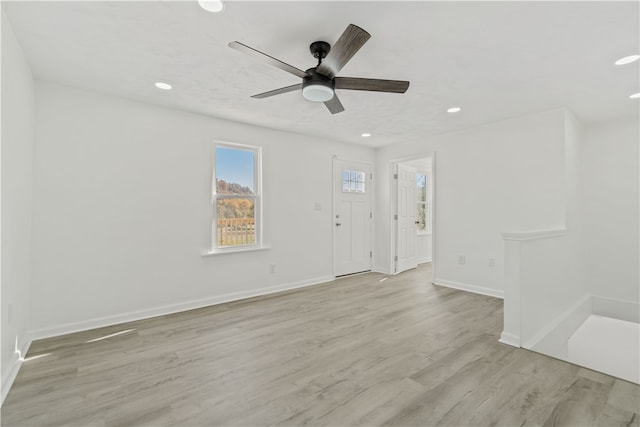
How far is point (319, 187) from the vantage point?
5.00 metres

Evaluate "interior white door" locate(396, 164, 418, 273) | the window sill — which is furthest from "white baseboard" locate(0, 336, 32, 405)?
"interior white door" locate(396, 164, 418, 273)

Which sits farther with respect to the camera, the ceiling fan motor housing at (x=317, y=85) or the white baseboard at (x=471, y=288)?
the white baseboard at (x=471, y=288)

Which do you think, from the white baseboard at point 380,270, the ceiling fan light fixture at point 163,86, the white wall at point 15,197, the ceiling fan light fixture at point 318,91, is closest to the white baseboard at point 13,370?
the white wall at point 15,197

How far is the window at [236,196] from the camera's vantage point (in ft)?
13.1

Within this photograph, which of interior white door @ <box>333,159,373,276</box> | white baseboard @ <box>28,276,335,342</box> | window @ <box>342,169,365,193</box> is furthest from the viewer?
window @ <box>342,169,365,193</box>

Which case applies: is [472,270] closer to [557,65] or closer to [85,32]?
[557,65]

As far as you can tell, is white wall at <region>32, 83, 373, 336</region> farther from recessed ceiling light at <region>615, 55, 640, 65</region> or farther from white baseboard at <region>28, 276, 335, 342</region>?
recessed ceiling light at <region>615, 55, 640, 65</region>

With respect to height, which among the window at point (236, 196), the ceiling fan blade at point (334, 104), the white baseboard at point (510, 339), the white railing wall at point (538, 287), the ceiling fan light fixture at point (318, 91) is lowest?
the white baseboard at point (510, 339)

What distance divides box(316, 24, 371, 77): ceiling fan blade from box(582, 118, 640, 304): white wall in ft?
14.4

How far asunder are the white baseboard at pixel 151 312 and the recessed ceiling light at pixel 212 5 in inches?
123

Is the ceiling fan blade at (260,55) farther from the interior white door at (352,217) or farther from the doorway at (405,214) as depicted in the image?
the doorway at (405,214)

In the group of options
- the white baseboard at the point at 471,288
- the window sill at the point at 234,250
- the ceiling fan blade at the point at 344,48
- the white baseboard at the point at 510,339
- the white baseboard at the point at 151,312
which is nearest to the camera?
the ceiling fan blade at the point at 344,48

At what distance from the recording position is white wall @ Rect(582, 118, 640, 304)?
12.9ft

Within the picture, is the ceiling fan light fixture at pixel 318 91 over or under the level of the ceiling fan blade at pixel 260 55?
under
